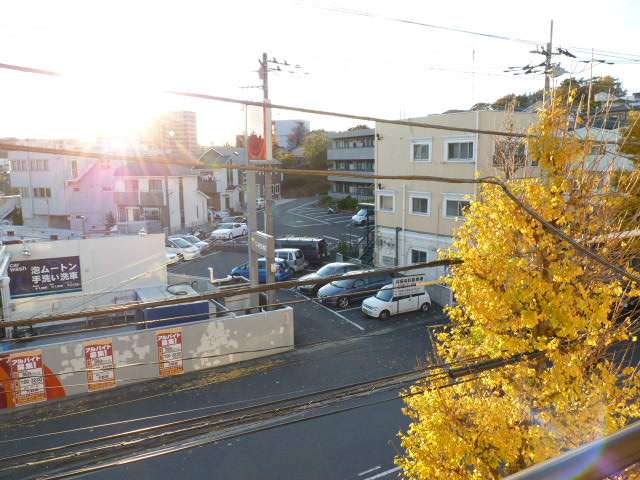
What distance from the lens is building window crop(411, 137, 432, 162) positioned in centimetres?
2086

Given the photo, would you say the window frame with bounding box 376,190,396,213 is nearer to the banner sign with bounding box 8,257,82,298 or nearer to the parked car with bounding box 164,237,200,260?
the parked car with bounding box 164,237,200,260

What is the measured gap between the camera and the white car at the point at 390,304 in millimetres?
16969

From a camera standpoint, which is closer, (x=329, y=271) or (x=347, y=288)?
(x=347, y=288)

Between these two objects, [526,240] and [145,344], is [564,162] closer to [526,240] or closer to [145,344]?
[526,240]

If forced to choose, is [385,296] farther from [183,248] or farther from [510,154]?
[183,248]

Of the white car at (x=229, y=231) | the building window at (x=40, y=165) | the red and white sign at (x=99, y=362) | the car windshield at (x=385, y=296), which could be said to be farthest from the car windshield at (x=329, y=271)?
the building window at (x=40, y=165)

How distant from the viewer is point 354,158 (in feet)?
153

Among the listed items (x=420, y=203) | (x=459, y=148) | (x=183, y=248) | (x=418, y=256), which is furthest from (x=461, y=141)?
(x=183, y=248)

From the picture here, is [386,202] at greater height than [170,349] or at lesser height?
greater

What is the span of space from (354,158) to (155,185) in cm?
1929

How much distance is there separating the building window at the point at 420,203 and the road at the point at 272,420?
229 inches

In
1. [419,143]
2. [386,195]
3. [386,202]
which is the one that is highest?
[419,143]

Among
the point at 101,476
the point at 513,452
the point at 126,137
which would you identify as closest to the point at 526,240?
the point at 513,452

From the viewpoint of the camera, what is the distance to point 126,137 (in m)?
46.2
